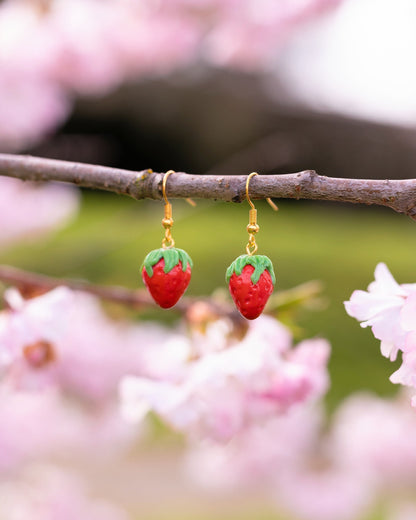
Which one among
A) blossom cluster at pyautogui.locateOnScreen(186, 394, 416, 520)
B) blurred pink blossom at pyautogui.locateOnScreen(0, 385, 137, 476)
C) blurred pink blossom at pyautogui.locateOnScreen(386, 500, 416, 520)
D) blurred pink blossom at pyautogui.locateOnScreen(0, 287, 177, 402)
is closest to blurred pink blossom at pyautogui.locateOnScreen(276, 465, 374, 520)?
blossom cluster at pyautogui.locateOnScreen(186, 394, 416, 520)

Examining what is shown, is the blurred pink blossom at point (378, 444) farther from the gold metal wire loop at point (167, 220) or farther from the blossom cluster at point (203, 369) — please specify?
the gold metal wire loop at point (167, 220)

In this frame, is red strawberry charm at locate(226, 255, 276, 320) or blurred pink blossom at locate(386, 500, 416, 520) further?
blurred pink blossom at locate(386, 500, 416, 520)

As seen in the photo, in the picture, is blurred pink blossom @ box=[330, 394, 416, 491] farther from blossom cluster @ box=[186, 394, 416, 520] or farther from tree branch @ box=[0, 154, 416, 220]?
tree branch @ box=[0, 154, 416, 220]

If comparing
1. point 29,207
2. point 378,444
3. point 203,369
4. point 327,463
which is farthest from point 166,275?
point 29,207

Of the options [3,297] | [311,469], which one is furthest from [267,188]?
[311,469]

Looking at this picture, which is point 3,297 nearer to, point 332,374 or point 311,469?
point 311,469
